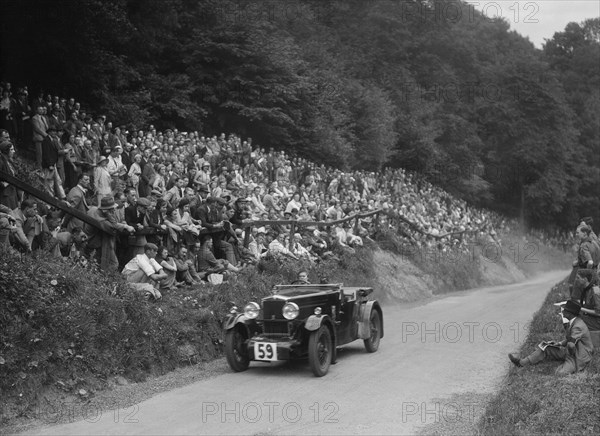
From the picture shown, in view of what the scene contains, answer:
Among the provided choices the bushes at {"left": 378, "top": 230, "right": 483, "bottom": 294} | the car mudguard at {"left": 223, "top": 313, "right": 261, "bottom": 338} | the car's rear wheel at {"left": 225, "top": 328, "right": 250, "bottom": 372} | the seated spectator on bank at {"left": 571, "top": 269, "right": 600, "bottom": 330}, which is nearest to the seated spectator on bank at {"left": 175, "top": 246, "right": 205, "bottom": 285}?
the car mudguard at {"left": 223, "top": 313, "right": 261, "bottom": 338}

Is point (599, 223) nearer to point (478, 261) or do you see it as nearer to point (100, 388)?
point (478, 261)

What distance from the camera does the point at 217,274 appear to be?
14.5 metres

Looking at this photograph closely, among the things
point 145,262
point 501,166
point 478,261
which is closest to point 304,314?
point 145,262

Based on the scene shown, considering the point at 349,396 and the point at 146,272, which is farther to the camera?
the point at 146,272

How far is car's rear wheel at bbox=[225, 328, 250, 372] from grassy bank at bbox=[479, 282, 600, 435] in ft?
13.3

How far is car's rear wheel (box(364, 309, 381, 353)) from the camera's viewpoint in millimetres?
13422

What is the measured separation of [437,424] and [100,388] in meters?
4.63

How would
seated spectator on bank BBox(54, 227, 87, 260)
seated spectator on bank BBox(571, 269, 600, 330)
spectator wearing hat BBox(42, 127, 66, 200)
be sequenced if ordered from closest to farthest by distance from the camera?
1. seated spectator on bank BBox(571, 269, 600, 330)
2. seated spectator on bank BBox(54, 227, 87, 260)
3. spectator wearing hat BBox(42, 127, 66, 200)

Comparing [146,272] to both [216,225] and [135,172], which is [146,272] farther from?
[135,172]

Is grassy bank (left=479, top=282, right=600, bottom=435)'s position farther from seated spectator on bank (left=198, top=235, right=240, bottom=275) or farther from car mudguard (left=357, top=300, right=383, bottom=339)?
seated spectator on bank (left=198, top=235, right=240, bottom=275)

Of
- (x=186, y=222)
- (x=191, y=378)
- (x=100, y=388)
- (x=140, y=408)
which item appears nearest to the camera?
(x=140, y=408)

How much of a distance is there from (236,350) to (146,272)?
81.9 inches

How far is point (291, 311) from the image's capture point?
1173 cm

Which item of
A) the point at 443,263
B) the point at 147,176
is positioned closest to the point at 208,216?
the point at 147,176
